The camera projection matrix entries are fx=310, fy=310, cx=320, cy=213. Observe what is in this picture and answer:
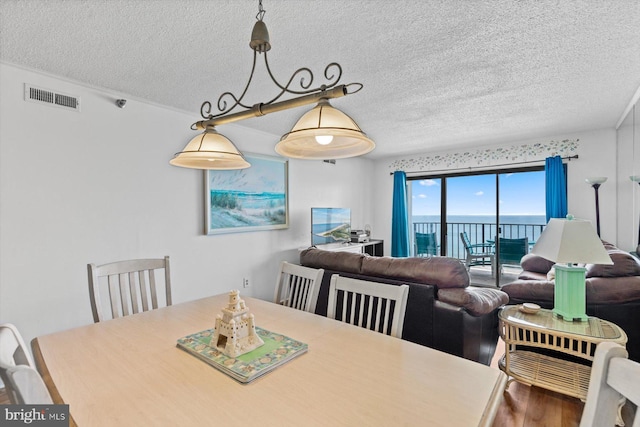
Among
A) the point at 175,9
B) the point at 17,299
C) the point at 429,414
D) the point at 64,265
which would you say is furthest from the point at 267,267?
the point at 429,414

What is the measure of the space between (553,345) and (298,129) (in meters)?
2.21

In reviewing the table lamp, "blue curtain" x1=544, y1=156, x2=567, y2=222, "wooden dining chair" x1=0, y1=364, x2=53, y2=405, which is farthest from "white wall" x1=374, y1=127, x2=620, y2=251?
"wooden dining chair" x1=0, y1=364, x2=53, y2=405

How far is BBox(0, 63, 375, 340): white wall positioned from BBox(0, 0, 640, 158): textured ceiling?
0.91ft

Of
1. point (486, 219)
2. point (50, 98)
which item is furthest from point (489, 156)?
point (50, 98)

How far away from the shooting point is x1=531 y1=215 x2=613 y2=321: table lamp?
1.95 m

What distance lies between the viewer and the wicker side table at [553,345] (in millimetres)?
1933

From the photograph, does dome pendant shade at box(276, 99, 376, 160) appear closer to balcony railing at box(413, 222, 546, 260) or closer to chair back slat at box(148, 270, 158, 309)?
chair back slat at box(148, 270, 158, 309)

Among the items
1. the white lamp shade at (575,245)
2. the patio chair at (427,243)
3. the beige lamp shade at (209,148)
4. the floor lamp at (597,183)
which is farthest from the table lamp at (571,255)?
the patio chair at (427,243)

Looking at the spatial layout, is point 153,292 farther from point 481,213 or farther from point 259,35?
point 481,213

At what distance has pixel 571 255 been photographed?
197 centimetres

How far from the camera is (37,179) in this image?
91.9 inches

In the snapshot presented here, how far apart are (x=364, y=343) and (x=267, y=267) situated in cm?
294

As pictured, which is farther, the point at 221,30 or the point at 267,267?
the point at 267,267

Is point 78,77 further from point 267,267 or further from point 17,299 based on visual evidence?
point 267,267
